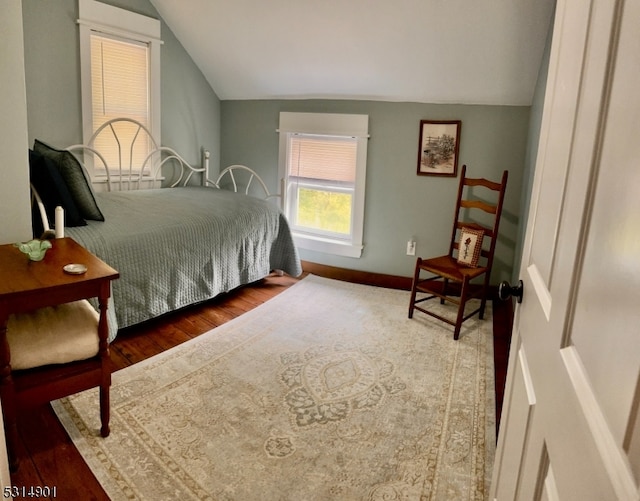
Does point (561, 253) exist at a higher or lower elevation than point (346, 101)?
lower

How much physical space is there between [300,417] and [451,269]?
5.00 feet

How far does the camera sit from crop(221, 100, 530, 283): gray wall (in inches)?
140

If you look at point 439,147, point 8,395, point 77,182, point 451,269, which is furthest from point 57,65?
point 451,269

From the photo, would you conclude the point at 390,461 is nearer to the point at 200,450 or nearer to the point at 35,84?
the point at 200,450

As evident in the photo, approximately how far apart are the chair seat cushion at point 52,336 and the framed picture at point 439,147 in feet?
8.90

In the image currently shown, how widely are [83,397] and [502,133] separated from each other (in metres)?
3.15

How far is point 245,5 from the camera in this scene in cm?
346

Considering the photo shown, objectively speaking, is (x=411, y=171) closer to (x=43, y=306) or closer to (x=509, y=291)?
(x=509, y=291)

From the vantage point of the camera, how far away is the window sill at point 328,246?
4164mm

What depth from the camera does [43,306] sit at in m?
1.66

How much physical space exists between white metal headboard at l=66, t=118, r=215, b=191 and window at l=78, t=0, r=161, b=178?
0.02 metres

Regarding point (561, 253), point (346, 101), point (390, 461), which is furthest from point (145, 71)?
point (561, 253)

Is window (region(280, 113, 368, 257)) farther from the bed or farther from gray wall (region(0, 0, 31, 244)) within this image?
gray wall (region(0, 0, 31, 244))

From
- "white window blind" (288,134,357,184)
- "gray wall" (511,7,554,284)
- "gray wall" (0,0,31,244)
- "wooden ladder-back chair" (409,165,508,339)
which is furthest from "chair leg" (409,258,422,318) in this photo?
"gray wall" (0,0,31,244)
